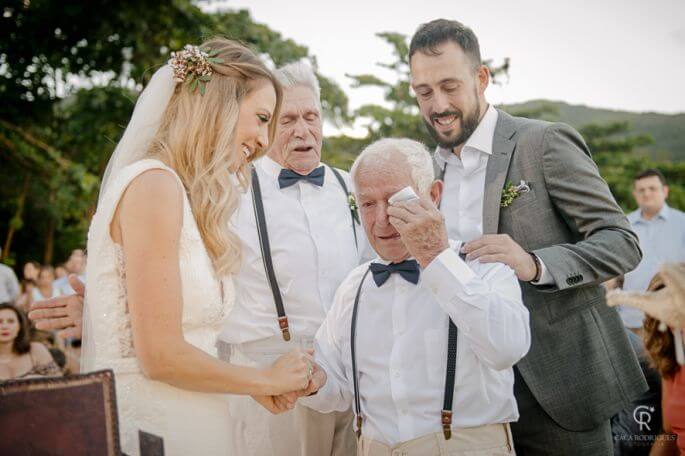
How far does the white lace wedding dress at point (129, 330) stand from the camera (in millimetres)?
2180

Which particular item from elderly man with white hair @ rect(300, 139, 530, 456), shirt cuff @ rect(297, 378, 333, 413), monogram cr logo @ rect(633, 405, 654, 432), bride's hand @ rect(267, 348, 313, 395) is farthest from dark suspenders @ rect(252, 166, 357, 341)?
monogram cr logo @ rect(633, 405, 654, 432)

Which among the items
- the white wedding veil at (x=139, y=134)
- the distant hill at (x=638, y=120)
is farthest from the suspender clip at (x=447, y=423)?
the distant hill at (x=638, y=120)

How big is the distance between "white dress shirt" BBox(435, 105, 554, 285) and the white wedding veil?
5.12 ft

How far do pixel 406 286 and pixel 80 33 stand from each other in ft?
36.6

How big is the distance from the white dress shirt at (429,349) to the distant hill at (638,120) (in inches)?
584

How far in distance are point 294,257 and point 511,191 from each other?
124 centimetres

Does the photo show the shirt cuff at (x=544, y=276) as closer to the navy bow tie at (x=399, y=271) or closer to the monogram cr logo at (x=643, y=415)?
the navy bow tie at (x=399, y=271)

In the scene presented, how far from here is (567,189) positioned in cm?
281

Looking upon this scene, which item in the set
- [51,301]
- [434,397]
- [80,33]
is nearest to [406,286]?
[434,397]

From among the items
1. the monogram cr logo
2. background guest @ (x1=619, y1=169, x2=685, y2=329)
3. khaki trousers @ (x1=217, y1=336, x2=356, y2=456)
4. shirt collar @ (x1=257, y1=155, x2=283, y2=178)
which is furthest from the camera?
background guest @ (x1=619, y1=169, x2=685, y2=329)

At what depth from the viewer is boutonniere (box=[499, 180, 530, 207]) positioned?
292 centimetres

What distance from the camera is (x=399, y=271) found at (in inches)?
103

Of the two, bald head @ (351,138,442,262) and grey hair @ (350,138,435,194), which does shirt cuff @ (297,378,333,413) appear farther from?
grey hair @ (350,138,435,194)

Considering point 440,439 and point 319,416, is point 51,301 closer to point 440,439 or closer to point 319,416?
point 319,416
